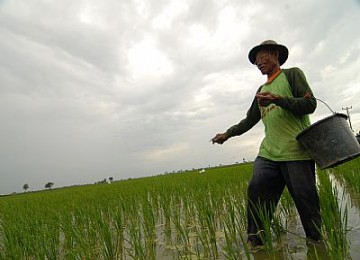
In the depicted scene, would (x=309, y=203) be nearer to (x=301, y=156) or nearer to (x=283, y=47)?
(x=301, y=156)

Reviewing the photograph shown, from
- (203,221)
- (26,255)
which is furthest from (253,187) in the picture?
(26,255)

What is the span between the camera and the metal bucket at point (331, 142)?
1.98 metres

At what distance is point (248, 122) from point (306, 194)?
2.59 feet

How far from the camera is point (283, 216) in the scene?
124 inches

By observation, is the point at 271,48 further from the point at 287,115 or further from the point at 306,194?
the point at 306,194

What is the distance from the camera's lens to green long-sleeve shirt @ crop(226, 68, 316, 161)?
80.4 inches

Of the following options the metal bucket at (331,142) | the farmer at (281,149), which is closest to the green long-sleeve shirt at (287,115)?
the farmer at (281,149)

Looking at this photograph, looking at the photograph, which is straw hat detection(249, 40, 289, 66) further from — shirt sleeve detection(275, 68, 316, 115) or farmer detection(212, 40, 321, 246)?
shirt sleeve detection(275, 68, 316, 115)

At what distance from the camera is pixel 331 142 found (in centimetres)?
199

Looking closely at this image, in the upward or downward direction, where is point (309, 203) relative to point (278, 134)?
downward

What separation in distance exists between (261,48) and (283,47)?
15cm

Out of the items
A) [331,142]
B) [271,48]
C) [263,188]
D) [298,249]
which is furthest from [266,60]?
[298,249]

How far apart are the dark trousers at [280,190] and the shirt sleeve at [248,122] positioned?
0.40 m

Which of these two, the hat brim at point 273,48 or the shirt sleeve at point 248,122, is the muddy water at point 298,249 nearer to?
the shirt sleeve at point 248,122
